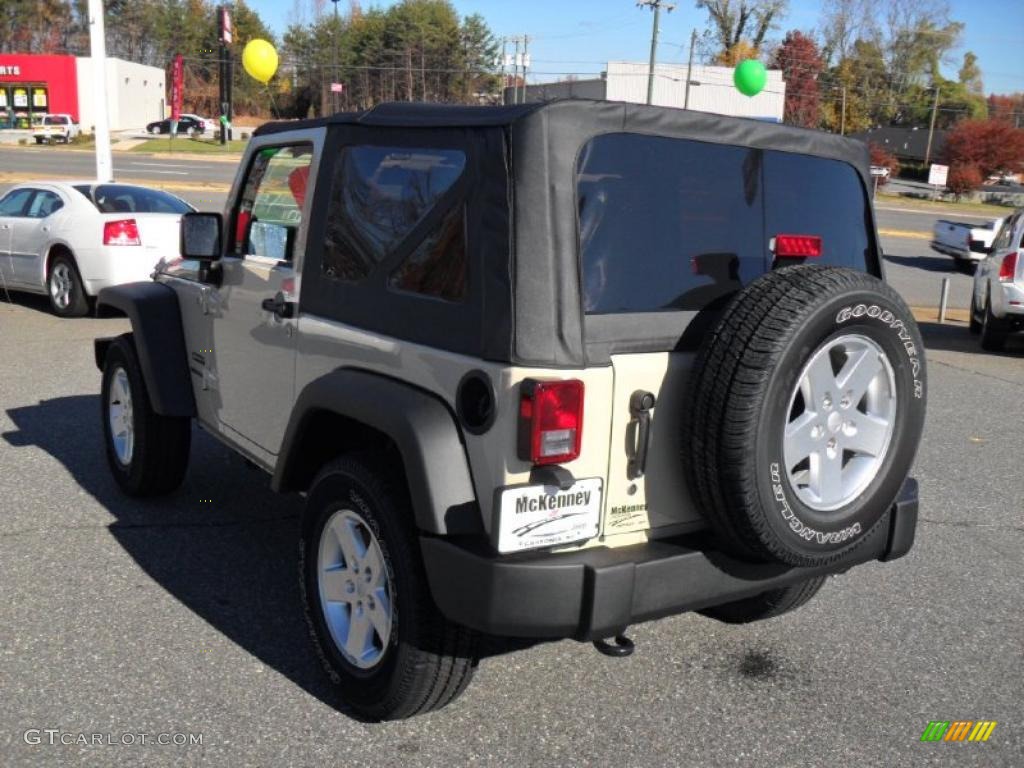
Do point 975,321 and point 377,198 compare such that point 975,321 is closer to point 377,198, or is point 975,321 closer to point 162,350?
point 162,350

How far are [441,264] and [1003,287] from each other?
959 centimetres

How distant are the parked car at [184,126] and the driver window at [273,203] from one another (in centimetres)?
6236

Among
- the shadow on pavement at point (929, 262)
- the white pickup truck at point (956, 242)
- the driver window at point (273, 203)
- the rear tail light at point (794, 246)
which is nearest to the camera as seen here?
the rear tail light at point (794, 246)

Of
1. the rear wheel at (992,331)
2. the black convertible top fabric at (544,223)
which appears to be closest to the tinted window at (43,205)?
the black convertible top fabric at (544,223)

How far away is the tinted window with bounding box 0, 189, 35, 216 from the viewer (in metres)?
11.7

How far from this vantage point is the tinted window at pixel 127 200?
11.0 metres

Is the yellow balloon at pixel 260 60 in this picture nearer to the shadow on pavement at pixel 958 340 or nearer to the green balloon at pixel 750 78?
the green balloon at pixel 750 78

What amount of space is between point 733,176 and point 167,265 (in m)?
3.18

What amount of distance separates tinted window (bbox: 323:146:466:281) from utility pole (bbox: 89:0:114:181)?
1306 centimetres

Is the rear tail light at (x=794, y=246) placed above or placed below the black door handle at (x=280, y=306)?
above

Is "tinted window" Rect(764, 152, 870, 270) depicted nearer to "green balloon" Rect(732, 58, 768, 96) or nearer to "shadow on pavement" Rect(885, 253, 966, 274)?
"green balloon" Rect(732, 58, 768, 96)

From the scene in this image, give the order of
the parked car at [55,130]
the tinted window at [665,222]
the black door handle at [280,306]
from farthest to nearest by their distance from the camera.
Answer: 1. the parked car at [55,130]
2. the black door handle at [280,306]
3. the tinted window at [665,222]

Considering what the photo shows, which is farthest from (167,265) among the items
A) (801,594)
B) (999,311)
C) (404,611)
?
(999,311)

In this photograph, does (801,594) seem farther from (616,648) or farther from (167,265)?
(167,265)
